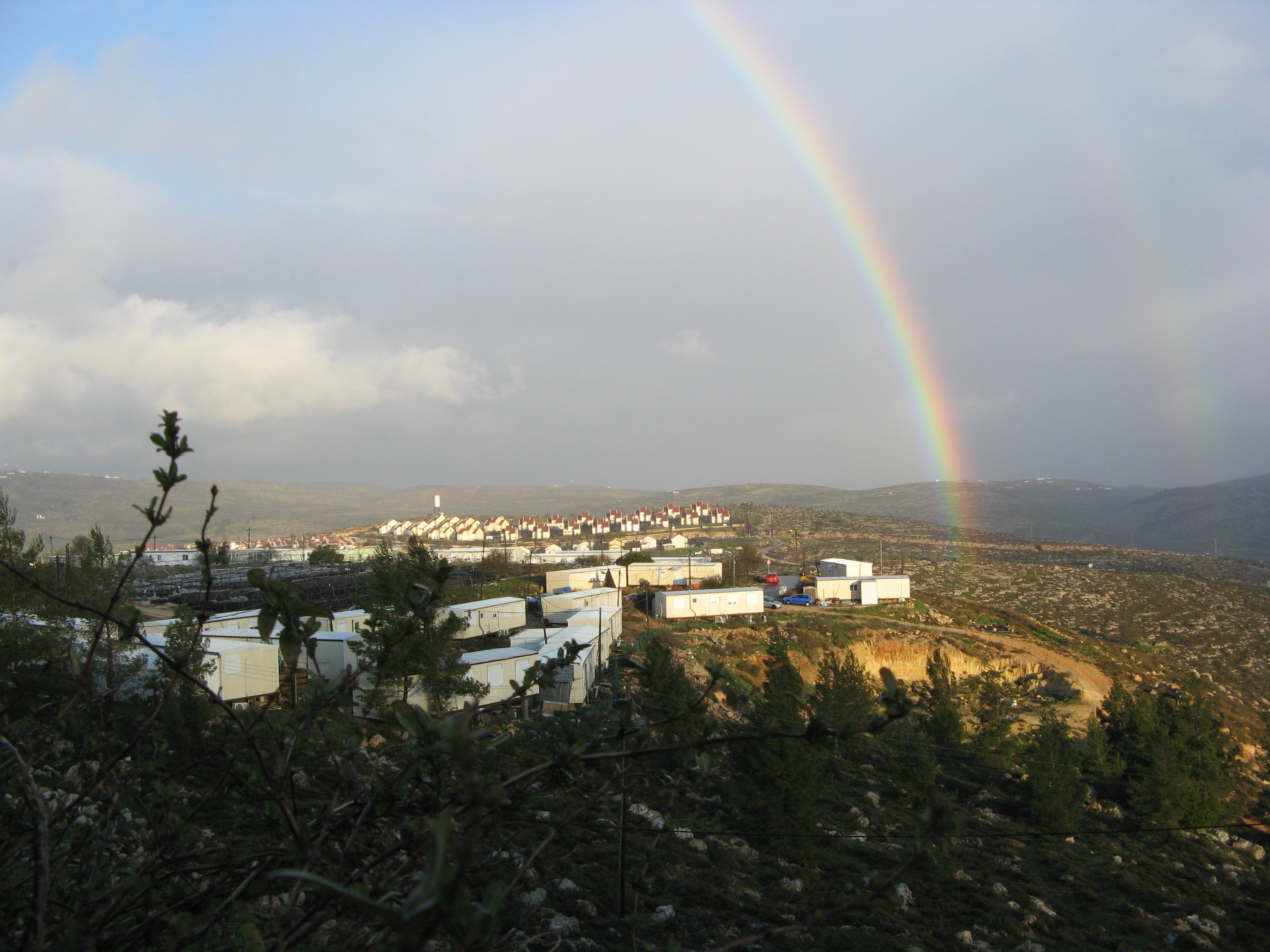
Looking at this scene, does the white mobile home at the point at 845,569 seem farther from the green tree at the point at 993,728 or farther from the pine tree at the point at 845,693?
the pine tree at the point at 845,693

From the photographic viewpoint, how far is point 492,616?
88.2ft

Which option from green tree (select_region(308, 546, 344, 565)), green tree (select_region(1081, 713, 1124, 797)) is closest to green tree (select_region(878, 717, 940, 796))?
green tree (select_region(1081, 713, 1124, 797))

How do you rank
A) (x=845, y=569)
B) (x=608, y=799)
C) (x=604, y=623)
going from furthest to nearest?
(x=845, y=569), (x=604, y=623), (x=608, y=799)

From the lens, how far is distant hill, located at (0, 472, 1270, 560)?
5098 inches

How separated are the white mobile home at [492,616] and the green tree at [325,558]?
30.3m

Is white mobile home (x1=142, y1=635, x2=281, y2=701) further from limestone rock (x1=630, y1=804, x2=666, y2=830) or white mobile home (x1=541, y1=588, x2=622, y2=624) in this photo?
white mobile home (x1=541, y1=588, x2=622, y2=624)

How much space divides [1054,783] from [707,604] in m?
17.7

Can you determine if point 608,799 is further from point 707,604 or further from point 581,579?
point 581,579

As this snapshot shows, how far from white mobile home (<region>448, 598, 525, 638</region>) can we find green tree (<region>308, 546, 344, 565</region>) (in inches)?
1193

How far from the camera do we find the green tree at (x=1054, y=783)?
16.0m

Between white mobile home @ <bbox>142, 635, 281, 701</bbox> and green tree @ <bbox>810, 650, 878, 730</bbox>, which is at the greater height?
white mobile home @ <bbox>142, 635, 281, 701</bbox>

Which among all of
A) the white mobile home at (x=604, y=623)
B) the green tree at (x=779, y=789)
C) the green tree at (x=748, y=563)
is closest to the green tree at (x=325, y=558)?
the green tree at (x=748, y=563)

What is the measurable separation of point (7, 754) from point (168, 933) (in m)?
1.30

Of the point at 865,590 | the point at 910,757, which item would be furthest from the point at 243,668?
the point at 865,590
